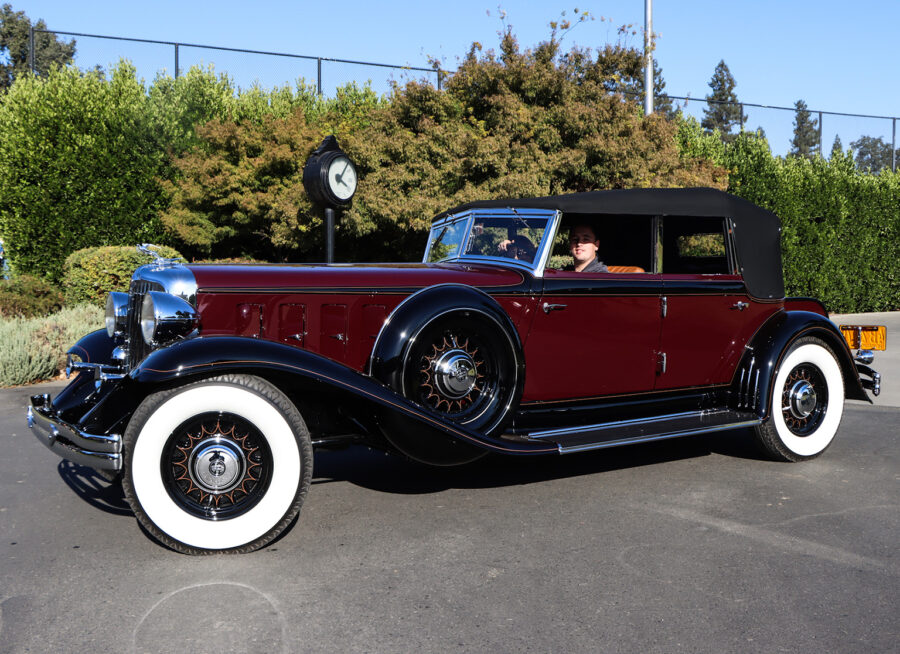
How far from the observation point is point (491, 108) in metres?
13.8

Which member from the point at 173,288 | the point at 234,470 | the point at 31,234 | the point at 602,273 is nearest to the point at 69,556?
the point at 234,470

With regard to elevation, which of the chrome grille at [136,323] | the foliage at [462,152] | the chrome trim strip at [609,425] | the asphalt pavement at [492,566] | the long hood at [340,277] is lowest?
the asphalt pavement at [492,566]

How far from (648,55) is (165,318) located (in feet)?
43.8

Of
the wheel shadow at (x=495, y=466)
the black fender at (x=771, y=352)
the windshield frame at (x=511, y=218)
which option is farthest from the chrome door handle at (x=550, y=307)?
the black fender at (x=771, y=352)

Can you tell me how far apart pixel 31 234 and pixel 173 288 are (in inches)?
506

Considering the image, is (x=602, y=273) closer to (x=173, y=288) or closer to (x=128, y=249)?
(x=173, y=288)

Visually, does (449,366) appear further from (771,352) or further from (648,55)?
(648,55)

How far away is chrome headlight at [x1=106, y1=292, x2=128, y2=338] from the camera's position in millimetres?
4613

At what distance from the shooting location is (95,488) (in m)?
4.51

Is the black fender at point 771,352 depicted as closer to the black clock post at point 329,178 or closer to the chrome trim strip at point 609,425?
the chrome trim strip at point 609,425

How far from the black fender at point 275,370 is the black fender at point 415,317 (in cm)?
17

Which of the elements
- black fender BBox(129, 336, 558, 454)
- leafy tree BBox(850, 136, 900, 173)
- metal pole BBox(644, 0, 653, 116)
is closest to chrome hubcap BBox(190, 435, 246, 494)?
black fender BBox(129, 336, 558, 454)

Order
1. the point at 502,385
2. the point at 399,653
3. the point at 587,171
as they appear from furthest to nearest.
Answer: the point at 587,171
the point at 502,385
the point at 399,653

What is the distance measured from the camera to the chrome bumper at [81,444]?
10.8 feet
